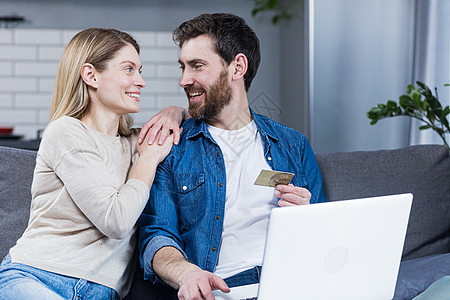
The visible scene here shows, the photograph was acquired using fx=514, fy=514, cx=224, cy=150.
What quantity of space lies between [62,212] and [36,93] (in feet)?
7.98

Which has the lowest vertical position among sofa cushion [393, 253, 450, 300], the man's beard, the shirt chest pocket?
sofa cushion [393, 253, 450, 300]

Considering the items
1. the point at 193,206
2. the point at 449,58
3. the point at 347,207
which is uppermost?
the point at 449,58

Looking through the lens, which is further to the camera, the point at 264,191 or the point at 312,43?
the point at 312,43

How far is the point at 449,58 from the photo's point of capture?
282 cm

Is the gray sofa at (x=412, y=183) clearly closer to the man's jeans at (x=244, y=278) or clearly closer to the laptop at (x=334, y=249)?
the man's jeans at (x=244, y=278)

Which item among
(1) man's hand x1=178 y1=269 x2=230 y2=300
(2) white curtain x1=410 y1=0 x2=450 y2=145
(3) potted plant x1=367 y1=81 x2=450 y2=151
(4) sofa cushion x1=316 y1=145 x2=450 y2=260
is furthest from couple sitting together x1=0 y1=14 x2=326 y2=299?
(2) white curtain x1=410 y1=0 x2=450 y2=145

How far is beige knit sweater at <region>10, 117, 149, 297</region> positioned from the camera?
4.19ft

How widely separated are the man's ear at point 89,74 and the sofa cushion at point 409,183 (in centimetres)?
84

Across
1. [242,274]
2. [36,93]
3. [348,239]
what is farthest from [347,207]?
[36,93]

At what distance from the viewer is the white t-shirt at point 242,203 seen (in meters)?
1.51

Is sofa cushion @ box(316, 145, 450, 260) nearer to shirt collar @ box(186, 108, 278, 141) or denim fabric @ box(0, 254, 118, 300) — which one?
shirt collar @ box(186, 108, 278, 141)

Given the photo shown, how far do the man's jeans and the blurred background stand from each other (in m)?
1.82

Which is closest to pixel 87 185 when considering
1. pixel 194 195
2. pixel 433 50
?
pixel 194 195

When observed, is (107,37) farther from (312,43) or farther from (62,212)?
(312,43)
